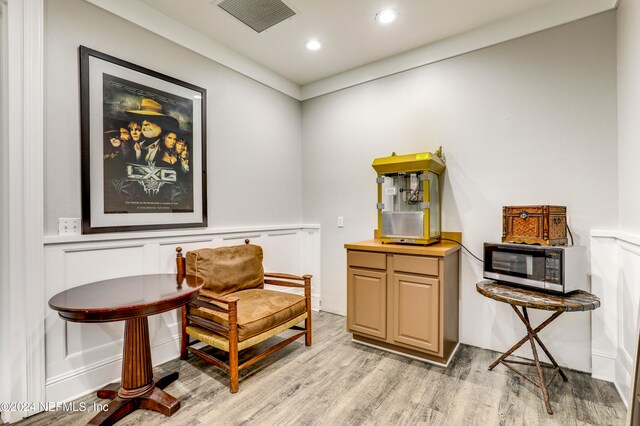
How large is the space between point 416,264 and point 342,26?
2.19 m

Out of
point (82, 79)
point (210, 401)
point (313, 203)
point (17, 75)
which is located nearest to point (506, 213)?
point (313, 203)

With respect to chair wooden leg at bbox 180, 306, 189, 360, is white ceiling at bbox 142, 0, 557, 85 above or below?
above

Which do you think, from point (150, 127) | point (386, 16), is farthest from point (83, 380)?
point (386, 16)

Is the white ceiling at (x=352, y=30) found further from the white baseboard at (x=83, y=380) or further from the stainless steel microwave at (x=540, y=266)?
the white baseboard at (x=83, y=380)

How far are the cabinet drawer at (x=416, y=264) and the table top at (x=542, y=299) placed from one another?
361mm

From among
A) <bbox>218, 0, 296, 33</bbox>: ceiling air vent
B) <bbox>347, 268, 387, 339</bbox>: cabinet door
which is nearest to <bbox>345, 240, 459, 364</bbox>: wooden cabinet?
<bbox>347, 268, 387, 339</bbox>: cabinet door

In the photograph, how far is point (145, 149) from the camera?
8.23 ft

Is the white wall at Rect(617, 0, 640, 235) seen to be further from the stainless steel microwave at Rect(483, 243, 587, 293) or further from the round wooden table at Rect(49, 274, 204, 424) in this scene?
the round wooden table at Rect(49, 274, 204, 424)

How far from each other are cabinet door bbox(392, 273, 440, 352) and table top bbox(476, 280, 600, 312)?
395mm

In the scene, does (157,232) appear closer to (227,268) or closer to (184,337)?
(227,268)

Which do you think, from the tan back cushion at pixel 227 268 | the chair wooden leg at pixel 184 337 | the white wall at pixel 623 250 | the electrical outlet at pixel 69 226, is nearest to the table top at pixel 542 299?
the white wall at pixel 623 250

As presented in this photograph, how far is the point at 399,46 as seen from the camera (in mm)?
3154

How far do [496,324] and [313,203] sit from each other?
7.77 feet

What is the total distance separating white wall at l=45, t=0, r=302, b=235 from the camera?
208cm
